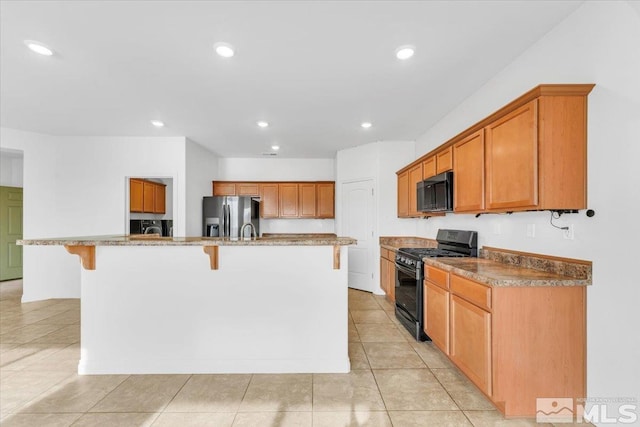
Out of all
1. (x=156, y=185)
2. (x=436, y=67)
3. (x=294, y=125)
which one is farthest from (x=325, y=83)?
(x=156, y=185)

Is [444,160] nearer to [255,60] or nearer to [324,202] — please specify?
[255,60]

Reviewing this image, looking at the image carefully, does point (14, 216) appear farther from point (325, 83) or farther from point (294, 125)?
point (325, 83)

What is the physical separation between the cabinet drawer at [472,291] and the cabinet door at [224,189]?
4813 mm

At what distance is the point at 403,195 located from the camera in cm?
470

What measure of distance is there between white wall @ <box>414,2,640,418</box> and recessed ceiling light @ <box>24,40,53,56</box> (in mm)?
3852

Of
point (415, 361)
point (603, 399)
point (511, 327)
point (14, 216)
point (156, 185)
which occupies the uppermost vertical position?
point (156, 185)

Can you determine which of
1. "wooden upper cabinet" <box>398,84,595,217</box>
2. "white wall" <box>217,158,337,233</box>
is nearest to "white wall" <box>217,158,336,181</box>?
"white wall" <box>217,158,337,233</box>

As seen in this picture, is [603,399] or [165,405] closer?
[603,399]

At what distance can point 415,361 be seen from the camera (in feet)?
8.91

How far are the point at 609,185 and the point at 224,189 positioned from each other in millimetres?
5741

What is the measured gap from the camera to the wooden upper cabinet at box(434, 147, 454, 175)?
3145mm

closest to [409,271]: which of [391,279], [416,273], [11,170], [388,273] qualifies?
[416,273]

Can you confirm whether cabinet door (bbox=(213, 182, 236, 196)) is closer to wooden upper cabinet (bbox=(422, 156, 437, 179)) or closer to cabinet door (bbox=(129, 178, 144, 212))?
cabinet door (bbox=(129, 178, 144, 212))

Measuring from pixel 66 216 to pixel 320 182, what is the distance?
4408 millimetres
